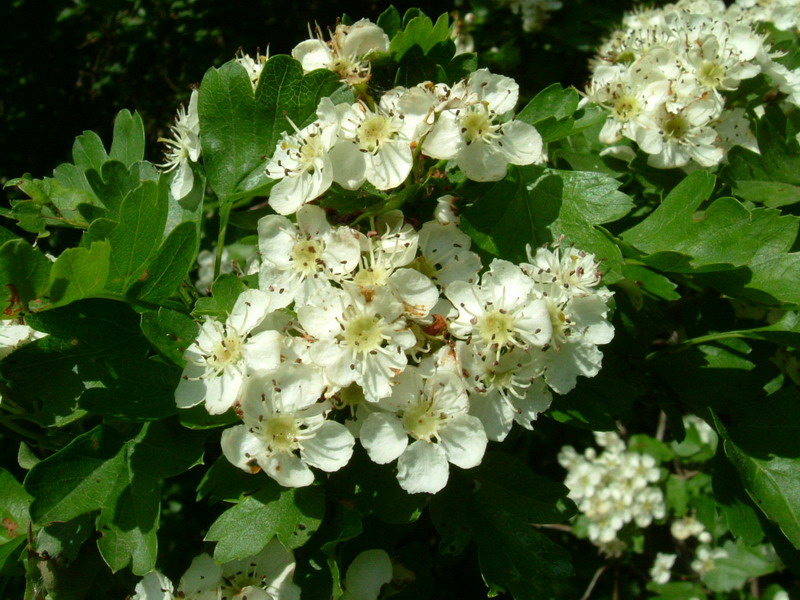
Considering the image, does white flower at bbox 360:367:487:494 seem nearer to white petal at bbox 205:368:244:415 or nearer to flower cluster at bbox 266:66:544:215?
white petal at bbox 205:368:244:415

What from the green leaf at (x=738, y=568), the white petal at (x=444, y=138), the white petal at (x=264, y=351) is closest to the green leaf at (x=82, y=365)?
the white petal at (x=264, y=351)

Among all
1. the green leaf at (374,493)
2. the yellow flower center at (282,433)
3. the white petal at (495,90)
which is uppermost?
the white petal at (495,90)

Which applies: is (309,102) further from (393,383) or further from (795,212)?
(795,212)

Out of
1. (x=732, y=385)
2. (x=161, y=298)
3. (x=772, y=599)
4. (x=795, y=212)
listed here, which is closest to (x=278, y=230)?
(x=161, y=298)

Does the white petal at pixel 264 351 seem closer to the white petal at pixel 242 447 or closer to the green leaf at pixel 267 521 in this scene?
the white petal at pixel 242 447

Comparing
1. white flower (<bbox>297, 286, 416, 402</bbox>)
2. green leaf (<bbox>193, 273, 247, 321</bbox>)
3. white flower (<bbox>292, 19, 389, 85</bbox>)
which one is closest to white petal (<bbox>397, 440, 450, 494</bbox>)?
white flower (<bbox>297, 286, 416, 402</bbox>)
